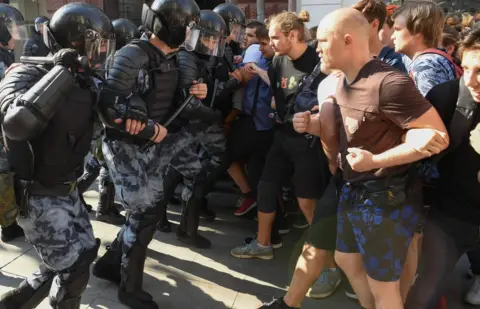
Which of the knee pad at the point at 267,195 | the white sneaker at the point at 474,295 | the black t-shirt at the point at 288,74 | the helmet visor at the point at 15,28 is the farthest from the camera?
the helmet visor at the point at 15,28

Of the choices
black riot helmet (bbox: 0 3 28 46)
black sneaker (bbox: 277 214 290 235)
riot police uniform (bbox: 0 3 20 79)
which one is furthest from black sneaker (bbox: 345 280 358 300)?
black riot helmet (bbox: 0 3 28 46)

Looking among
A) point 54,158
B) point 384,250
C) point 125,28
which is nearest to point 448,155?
point 384,250

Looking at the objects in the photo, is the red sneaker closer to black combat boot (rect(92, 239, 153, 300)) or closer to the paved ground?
the paved ground

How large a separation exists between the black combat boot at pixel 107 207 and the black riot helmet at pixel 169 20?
5.64ft

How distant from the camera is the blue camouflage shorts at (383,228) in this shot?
6.41ft

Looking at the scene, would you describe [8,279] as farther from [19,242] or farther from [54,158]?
[54,158]

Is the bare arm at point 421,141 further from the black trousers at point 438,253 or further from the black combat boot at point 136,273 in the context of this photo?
the black combat boot at point 136,273

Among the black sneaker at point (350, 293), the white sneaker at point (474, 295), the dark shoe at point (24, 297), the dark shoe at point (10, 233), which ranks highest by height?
the dark shoe at point (24, 297)

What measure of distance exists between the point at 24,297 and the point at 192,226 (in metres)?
1.55

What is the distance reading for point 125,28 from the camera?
455 cm

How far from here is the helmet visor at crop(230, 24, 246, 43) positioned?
4441 mm

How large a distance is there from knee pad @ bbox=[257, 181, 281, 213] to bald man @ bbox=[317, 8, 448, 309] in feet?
4.09

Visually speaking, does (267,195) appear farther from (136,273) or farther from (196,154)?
(136,273)

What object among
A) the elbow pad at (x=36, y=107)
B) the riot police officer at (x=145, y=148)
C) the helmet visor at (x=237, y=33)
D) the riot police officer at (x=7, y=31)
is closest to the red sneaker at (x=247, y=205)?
the riot police officer at (x=145, y=148)
